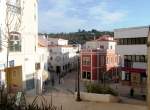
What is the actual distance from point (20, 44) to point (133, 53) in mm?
20874

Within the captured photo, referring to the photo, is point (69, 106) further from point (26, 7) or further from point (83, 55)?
point (83, 55)

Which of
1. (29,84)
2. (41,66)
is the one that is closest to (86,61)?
(41,66)

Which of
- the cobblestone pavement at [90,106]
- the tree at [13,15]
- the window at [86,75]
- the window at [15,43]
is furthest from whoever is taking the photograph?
the window at [86,75]

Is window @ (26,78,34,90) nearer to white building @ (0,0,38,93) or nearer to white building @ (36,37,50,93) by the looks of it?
white building @ (0,0,38,93)

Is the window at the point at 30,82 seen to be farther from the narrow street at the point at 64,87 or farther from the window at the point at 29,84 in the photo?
the narrow street at the point at 64,87

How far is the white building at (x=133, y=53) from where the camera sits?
43.1 metres

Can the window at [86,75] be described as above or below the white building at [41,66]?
below

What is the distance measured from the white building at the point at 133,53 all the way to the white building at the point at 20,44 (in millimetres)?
16432

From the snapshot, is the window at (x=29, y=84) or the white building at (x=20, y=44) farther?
the window at (x=29, y=84)

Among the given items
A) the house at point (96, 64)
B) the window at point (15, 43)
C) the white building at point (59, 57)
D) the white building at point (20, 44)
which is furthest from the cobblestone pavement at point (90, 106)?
the white building at point (59, 57)

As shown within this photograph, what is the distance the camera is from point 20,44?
90.8 ft

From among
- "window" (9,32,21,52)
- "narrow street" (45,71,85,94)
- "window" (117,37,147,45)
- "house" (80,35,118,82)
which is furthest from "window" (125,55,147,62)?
"window" (9,32,21,52)

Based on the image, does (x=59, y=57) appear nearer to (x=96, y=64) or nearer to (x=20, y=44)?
(x=96, y=64)

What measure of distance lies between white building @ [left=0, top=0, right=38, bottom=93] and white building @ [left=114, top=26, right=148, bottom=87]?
16.4m
